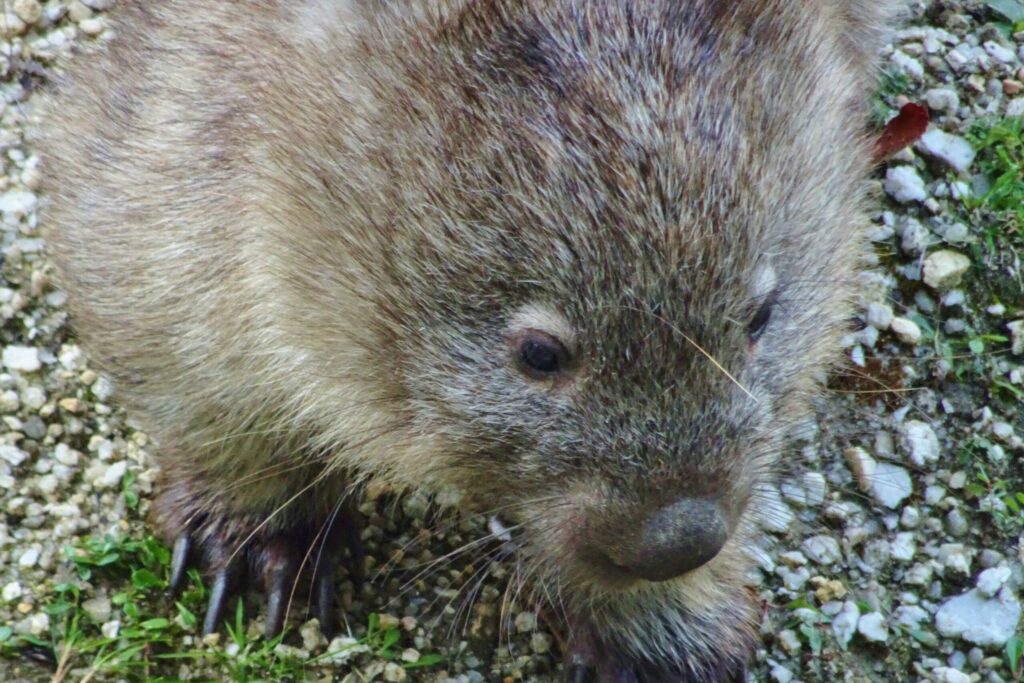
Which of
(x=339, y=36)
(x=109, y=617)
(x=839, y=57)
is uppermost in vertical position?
(x=339, y=36)

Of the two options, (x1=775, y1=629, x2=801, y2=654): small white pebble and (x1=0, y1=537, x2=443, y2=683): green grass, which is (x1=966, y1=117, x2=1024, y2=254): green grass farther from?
(x1=0, y1=537, x2=443, y2=683): green grass

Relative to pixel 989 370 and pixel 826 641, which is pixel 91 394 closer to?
pixel 826 641

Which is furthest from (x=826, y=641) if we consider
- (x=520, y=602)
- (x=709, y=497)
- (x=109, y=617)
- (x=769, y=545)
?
(x=109, y=617)

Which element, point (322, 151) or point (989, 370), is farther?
point (989, 370)

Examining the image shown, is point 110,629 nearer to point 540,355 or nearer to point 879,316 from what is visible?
point 540,355

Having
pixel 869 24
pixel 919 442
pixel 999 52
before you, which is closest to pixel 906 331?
pixel 919 442

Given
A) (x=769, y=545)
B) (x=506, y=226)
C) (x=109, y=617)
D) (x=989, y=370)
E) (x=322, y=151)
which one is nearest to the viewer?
(x=506, y=226)

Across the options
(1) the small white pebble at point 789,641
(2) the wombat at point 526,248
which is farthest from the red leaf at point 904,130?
(1) the small white pebble at point 789,641

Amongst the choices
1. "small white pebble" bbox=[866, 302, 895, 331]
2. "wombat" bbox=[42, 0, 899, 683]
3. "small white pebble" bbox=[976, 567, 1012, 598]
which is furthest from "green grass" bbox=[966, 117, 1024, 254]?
"wombat" bbox=[42, 0, 899, 683]
